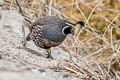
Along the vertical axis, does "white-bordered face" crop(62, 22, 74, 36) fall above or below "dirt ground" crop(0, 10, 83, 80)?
above

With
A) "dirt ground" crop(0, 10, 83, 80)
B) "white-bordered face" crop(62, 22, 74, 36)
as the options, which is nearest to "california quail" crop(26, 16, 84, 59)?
"white-bordered face" crop(62, 22, 74, 36)

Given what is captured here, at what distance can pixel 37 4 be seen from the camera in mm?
6895

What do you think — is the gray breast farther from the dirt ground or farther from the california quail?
the dirt ground

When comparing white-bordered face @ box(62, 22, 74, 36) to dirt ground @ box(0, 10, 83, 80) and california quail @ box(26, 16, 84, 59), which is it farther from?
dirt ground @ box(0, 10, 83, 80)

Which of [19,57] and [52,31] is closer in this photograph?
[19,57]

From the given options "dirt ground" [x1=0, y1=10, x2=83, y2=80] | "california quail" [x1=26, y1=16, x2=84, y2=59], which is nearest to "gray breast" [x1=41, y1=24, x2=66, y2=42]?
"california quail" [x1=26, y1=16, x2=84, y2=59]

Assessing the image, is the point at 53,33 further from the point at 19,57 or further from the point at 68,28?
the point at 19,57

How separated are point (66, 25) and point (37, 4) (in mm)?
2412

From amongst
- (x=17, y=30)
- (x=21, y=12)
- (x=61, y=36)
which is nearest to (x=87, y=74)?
(x=61, y=36)

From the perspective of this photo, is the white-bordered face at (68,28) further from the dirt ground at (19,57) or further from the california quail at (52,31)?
the dirt ground at (19,57)

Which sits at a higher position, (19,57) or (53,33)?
(53,33)

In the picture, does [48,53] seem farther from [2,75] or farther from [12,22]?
[2,75]

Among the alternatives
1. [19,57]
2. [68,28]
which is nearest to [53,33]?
[68,28]

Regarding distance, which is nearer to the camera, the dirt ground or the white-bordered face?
the dirt ground
